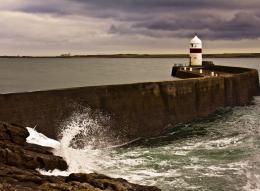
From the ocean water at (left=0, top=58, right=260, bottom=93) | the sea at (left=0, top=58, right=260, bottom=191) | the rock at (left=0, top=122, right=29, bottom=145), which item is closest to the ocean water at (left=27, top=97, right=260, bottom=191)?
the sea at (left=0, top=58, right=260, bottom=191)

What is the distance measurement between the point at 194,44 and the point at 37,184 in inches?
1455

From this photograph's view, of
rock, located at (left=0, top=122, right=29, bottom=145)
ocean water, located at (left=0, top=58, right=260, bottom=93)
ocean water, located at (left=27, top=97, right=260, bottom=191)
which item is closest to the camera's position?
rock, located at (left=0, top=122, right=29, bottom=145)

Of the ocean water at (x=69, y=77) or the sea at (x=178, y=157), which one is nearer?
the sea at (x=178, y=157)

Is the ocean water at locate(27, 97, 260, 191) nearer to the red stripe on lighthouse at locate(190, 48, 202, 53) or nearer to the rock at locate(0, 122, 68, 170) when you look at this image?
the rock at locate(0, 122, 68, 170)

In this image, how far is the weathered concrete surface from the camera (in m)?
15.5

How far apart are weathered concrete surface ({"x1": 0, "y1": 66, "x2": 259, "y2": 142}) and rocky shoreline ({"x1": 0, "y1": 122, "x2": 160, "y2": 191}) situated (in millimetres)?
2550

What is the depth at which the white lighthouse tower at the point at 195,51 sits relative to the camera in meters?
44.4

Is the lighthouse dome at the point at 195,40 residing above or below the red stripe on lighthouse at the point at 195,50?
above

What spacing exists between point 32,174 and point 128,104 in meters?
9.39

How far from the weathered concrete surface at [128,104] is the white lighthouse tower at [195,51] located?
17.7 m

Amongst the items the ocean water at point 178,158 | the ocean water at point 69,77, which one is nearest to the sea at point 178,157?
the ocean water at point 178,158

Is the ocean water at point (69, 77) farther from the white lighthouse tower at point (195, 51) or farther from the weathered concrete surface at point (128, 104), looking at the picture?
the weathered concrete surface at point (128, 104)

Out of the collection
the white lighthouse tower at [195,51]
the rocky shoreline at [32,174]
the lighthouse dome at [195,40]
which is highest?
the lighthouse dome at [195,40]

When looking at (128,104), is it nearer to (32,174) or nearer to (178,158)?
(178,158)
